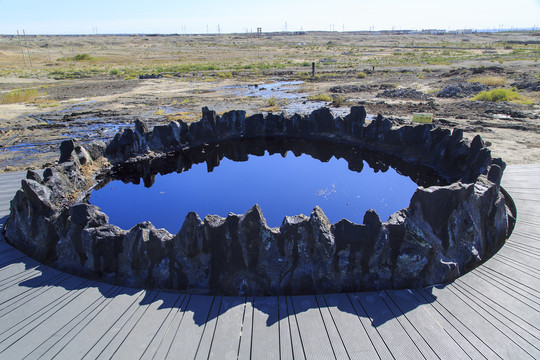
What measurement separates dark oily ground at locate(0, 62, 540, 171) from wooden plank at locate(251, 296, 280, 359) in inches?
437

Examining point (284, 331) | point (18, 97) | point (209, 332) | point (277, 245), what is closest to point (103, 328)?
point (209, 332)

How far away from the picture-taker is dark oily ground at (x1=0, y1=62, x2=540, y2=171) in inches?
611

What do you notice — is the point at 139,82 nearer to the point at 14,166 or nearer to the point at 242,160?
the point at 14,166

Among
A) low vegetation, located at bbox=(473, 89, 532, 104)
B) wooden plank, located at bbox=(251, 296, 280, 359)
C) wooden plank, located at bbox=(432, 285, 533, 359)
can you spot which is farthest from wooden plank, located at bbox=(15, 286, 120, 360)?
low vegetation, located at bbox=(473, 89, 532, 104)

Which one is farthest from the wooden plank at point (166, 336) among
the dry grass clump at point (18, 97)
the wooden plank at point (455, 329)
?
the dry grass clump at point (18, 97)

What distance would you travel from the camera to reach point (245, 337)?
454 cm

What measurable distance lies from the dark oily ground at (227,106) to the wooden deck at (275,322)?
915 centimetres

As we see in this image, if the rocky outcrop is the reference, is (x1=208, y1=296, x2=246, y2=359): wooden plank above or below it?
below

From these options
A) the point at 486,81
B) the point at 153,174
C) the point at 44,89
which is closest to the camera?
the point at 153,174

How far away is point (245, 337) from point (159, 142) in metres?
9.92

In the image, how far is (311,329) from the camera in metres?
4.66

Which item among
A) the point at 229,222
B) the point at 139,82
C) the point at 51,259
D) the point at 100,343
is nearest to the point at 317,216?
the point at 229,222

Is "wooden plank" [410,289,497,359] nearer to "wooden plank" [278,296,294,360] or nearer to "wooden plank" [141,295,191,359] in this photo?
"wooden plank" [278,296,294,360]

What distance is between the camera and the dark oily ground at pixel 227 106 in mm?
15523
